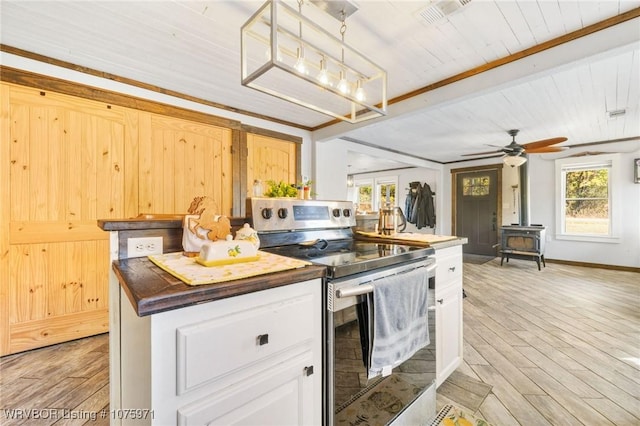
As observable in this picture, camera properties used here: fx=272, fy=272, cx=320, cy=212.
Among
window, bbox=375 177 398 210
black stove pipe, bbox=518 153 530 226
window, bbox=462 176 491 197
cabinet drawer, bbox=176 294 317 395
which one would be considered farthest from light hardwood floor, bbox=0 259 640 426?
window, bbox=375 177 398 210

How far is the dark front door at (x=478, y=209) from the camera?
6293 mm

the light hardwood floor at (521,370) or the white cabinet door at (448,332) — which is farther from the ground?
the white cabinet door at (448,332)

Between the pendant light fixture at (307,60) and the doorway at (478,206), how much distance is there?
179 inches

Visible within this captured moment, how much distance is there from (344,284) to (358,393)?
477 mm

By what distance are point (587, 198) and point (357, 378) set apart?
253 inches

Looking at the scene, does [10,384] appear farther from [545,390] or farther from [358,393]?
[545,390]

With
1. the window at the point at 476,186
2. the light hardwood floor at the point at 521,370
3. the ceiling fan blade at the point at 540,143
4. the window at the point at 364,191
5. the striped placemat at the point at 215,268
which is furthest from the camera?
the window at the point at 364,191

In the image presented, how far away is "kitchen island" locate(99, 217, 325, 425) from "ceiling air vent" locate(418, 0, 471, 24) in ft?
5.57

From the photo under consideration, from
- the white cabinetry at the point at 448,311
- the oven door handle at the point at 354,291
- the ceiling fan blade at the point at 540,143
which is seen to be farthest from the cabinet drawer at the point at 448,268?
the ceiling fan blade at the point at 540,143

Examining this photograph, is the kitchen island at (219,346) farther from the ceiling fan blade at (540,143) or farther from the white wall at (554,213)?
the white wall at (554,213)

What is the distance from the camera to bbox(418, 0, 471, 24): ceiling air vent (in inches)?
62.1

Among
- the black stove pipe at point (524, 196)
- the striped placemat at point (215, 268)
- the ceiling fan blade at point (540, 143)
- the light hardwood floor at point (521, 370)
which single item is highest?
the ceiling fan blade at point (540, 143)

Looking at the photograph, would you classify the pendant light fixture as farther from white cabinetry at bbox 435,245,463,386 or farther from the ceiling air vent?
white cabinetry at bbox 435,245,463,386

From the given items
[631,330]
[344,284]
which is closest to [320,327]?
[344,284]
